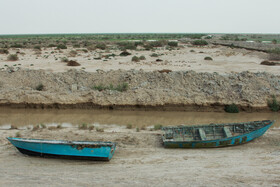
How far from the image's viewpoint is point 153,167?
8.46 metres

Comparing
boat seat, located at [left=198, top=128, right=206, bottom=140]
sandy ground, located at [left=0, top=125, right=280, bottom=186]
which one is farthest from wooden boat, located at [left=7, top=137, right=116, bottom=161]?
boat seat, located at [left=198, top=128, right=206, bottom=140]

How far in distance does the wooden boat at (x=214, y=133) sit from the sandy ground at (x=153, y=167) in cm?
26

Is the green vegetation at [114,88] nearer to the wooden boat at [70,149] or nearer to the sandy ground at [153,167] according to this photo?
the sandy ground at [153,167]

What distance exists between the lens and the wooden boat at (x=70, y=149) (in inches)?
345

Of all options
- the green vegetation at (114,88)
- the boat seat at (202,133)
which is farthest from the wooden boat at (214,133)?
the green vegetation at (114,88)

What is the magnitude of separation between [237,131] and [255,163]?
2927 millimetres

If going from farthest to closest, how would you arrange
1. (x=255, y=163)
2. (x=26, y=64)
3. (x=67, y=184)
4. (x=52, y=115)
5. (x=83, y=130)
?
(x=26, y=64) < (x=52, y=115) < (x=83, y=130) < (x=255, y=163) < (x=67, y=184)

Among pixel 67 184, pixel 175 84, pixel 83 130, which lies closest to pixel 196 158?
pixel 67 184

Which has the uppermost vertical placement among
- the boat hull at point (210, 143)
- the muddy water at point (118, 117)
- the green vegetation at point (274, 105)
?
the green vegetation at point (274, 105)

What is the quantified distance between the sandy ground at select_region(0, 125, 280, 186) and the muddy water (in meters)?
3.44

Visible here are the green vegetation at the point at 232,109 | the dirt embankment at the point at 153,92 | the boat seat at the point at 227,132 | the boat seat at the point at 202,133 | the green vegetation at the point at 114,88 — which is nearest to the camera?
the boat seat at the point at 202,133

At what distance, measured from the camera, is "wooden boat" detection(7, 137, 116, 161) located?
8.76 m

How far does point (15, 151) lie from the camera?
9.95m

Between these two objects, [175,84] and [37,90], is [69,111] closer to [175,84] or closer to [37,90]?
[37,90]
